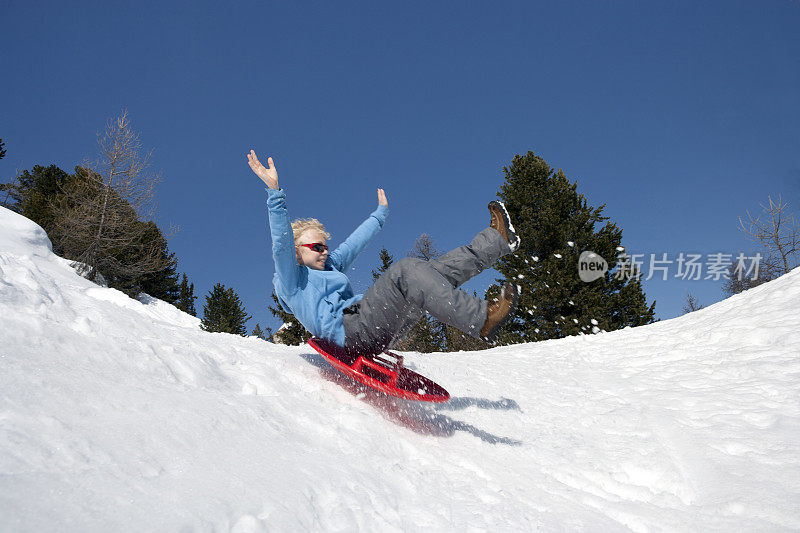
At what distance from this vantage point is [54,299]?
8.06ft

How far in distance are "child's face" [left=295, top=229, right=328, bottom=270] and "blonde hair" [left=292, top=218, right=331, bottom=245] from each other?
7 cm

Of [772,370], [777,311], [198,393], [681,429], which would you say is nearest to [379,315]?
[198,393]

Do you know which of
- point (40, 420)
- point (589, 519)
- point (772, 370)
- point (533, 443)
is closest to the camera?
point (40, 420)

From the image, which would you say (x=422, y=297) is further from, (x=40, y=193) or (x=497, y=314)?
(x=40, y=193)

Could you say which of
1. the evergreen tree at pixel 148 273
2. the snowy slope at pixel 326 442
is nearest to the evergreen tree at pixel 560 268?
the snowy slope at pixel 326 442

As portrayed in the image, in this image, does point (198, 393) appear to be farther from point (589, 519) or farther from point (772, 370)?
point (772, 370)

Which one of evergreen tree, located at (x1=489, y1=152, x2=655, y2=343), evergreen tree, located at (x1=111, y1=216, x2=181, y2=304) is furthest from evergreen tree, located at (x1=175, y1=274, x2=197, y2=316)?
evergreen tree, located at (x1=489, y1=152, x2=655, y2=343)

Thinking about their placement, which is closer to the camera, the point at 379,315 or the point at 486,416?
the point at 379,315

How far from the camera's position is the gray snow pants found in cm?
264

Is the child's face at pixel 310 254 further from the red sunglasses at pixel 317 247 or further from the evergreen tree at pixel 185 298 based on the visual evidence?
the evergreen tree at pixel 185 298

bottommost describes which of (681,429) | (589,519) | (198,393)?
(198,393)

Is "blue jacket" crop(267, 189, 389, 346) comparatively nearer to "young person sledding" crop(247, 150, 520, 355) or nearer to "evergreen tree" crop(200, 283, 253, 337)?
"young person sledding" crop(247, 150, 520, 355)

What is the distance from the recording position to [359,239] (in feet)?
13.9

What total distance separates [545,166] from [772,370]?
12.4 metres
